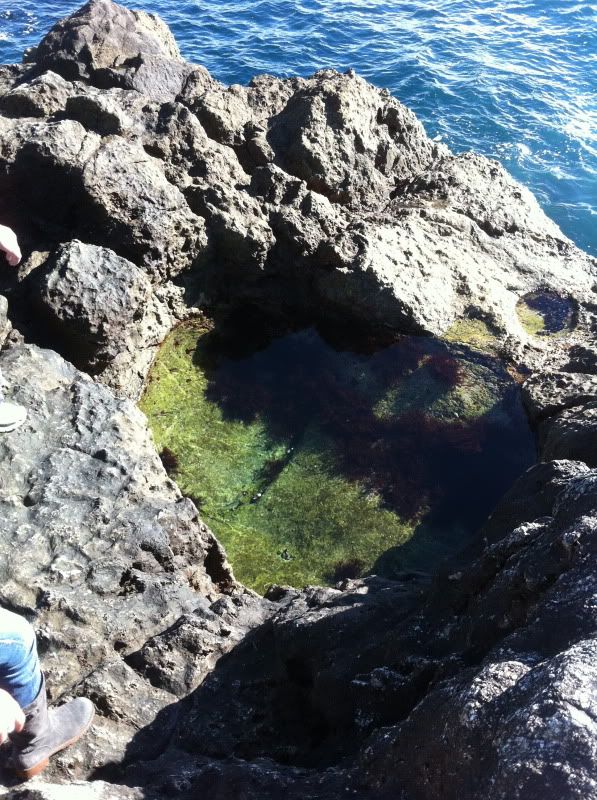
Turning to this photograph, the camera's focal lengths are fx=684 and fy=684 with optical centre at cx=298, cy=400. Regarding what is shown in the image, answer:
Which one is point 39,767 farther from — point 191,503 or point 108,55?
point 108,55

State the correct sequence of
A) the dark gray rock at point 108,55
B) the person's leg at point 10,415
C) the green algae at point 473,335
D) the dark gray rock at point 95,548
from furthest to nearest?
the dark gray rock at point 108,55 → the green algae at point 473,335 → the person's leg at point 10,415 → the dark gray rock at point 95,548

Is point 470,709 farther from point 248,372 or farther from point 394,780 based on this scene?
point 248,372

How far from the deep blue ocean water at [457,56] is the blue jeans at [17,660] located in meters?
13.6

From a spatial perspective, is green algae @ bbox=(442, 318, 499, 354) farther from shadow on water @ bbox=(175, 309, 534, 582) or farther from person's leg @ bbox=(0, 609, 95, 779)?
person's leg @ bbox=(0, 609, 95, 779)

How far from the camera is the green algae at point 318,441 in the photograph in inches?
294

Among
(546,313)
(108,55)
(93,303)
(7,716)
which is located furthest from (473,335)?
(7,716)

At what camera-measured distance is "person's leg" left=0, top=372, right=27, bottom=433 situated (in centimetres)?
536

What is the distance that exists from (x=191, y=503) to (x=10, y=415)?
1601 mm

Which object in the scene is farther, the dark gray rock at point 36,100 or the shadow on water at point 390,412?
the dark gray rock at point 36,100

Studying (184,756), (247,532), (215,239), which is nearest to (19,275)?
(215,239)

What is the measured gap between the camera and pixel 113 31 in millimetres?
11977

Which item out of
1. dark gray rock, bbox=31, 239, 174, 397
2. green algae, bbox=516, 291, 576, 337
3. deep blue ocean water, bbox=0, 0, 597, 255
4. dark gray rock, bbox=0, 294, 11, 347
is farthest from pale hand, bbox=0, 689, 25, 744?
deep blue ocean water, bbox=0, 0, 597, 255

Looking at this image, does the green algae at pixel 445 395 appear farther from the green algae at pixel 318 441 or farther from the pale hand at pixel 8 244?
the pale hand at pixel 8 244

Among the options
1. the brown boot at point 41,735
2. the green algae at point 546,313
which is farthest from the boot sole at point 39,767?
the green algae at point 546,313
